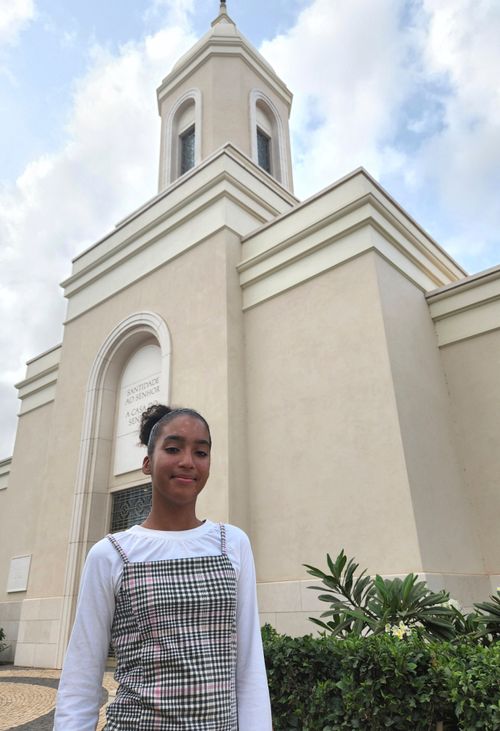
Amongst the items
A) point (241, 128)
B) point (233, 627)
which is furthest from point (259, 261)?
point (233, 627)

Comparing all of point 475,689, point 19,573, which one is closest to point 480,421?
point 475,689

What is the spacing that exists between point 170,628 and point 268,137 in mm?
14207

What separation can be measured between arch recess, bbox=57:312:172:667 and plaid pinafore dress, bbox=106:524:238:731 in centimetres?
792

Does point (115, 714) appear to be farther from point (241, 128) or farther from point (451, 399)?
point (241, 128)

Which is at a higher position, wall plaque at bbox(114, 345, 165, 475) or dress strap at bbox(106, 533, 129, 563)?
wall plaque at bbox(114, 345, 165, 475)

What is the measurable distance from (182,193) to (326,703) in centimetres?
971

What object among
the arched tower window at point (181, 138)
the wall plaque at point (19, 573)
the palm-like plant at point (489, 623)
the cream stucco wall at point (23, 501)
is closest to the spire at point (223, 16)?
the arched tower window at point (181, 138)

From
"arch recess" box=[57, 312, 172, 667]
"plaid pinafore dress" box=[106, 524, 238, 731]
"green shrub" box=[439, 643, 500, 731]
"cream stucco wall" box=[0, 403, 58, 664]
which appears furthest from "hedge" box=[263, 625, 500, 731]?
"cream stucco wall" box=[0, 403, 58, 664]

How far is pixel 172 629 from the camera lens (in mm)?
1437

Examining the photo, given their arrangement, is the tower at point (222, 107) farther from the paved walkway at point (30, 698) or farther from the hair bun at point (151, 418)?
the hair bun at point (151, 418)

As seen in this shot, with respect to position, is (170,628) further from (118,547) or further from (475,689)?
(475,689)

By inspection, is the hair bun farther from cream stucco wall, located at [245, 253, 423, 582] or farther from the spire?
the spire

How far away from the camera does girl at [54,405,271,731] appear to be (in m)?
1.37

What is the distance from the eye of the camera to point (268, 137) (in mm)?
13781
